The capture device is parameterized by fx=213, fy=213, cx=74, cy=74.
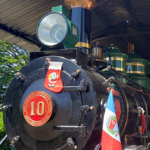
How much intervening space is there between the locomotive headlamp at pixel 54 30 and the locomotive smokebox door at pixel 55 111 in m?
0.32

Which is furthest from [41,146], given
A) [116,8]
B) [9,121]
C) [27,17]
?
[116,8]

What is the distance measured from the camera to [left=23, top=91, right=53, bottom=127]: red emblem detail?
1906 millimetres

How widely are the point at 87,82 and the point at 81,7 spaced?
5.07 ft

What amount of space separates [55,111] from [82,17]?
5.19 ft

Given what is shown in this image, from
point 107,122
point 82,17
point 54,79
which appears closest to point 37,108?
point 54,79

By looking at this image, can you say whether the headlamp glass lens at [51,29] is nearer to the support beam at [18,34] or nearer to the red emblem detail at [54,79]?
the red emblem detail at [54,79]

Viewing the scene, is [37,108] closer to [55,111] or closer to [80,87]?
[55,111]

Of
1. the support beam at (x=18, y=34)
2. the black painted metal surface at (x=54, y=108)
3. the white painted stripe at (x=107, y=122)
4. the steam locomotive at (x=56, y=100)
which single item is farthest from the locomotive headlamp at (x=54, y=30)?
the support beam at (x=18, y=34)

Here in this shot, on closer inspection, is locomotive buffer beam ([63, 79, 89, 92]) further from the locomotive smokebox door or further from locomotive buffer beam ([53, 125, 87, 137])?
locomotive buffer beam ([53, 125, 87, 137])

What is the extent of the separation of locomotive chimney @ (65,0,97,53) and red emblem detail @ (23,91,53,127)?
1.20m

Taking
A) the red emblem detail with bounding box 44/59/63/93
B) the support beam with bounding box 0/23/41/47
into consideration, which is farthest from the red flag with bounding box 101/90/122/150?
the support beam with bounding box 0/23/41/47

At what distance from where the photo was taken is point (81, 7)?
303 cm

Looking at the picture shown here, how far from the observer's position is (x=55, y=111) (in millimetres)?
1922

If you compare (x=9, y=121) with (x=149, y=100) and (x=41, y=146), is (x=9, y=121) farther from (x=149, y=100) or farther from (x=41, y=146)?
(x=149, y=100)
